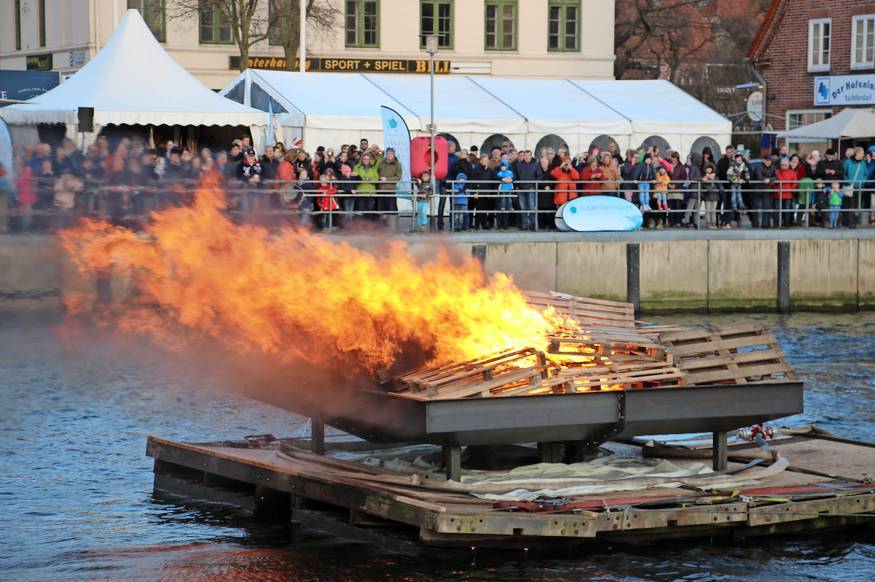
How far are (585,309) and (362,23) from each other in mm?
43981

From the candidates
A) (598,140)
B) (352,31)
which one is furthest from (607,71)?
(598,140)

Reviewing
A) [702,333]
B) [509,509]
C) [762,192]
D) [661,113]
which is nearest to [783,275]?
[762,192]

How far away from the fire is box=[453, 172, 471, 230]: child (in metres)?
18.3

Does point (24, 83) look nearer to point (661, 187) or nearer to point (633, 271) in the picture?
point (661, 187)

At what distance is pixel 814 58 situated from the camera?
2116 inches

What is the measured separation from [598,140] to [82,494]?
26.5 meters

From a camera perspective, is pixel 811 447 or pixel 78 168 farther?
pixel 78 168

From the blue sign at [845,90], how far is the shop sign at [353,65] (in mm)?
13728

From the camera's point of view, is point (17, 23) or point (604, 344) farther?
point (17, 23)

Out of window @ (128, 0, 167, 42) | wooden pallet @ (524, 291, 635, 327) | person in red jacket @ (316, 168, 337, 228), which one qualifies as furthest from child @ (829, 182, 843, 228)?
window @ (128, 0, 167, 42)

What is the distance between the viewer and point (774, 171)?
36094 millimetres

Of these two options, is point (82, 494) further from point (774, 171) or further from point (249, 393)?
point (774, 171)

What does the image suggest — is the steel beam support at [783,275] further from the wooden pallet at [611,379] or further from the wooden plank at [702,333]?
the wooden pallet at [611,379]

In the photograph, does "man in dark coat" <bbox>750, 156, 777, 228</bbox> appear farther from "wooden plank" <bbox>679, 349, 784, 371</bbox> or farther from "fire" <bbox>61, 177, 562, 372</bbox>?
"fire" <bbox>61, 177, 562, 372</bbox>
